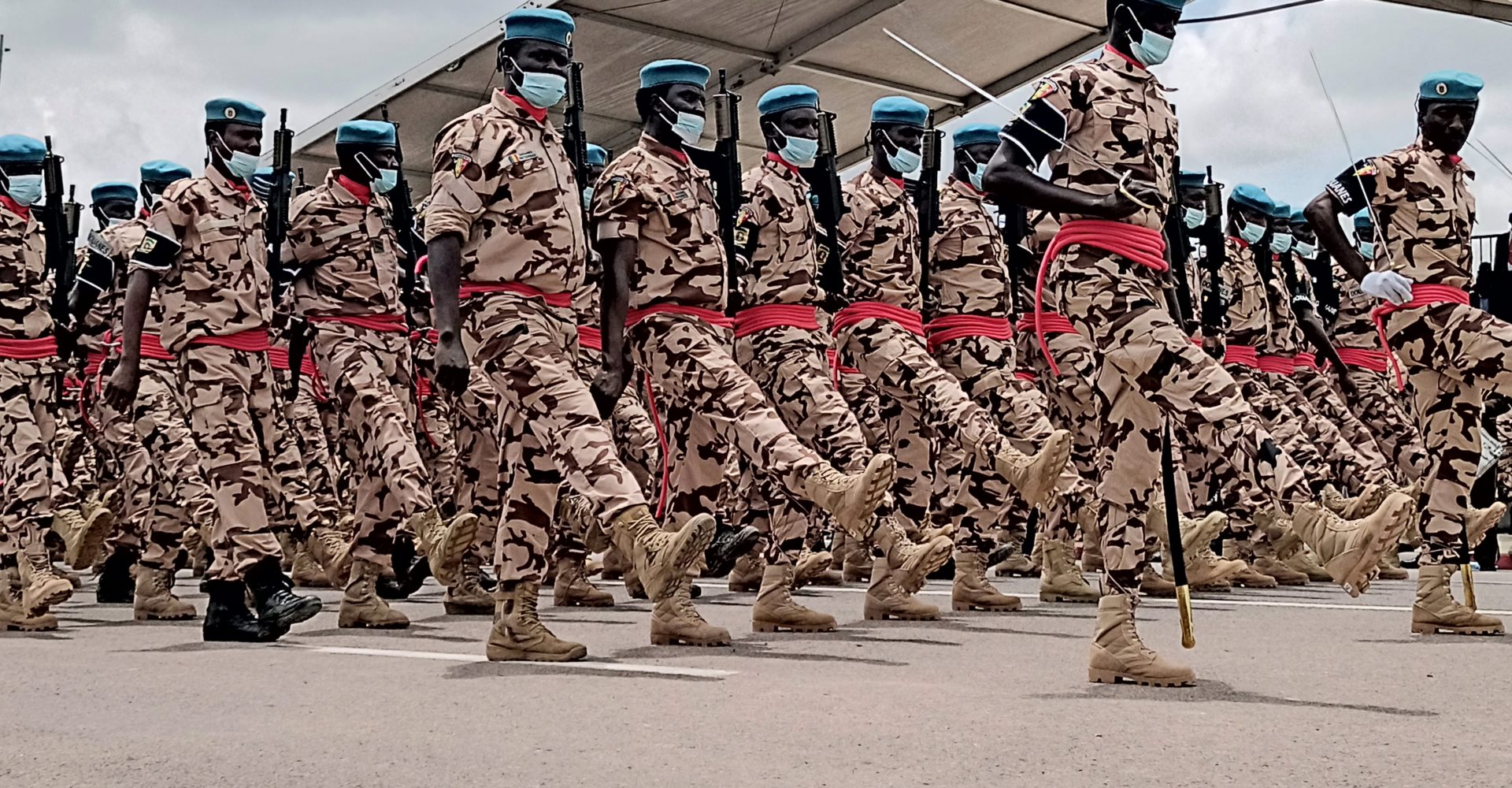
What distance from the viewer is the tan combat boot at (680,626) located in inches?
247

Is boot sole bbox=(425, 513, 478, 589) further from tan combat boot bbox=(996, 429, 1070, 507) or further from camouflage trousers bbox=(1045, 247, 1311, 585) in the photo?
camouflage trousers bbox=(1045, 247, 1311, 585)

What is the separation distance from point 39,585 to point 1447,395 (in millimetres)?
6017

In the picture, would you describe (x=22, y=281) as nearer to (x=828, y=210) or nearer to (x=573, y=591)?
(x=573, y=591)

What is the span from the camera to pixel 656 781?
11.2 feet

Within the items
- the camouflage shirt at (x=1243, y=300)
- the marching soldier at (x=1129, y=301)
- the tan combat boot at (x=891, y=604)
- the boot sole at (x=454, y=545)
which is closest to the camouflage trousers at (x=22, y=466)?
the boot sole at (x=454, y=545)

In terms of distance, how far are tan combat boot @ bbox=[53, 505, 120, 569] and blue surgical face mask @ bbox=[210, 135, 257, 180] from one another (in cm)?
249

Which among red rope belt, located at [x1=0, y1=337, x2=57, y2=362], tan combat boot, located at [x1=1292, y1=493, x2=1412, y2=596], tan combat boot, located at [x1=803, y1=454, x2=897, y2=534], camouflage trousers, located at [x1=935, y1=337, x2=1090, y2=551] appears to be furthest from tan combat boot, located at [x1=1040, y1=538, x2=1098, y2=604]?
red rope belt, located at [x1=0, y1=337, x2=57, y2=362]

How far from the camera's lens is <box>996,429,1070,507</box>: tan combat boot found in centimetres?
680

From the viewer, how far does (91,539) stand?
9.31 metres

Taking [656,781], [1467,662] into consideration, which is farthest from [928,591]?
[656,781]

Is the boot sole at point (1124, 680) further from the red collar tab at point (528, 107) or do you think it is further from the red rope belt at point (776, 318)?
the red collar tab at point (528, 107)

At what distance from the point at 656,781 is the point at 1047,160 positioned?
2.72m

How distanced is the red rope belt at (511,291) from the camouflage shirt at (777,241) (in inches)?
56.5

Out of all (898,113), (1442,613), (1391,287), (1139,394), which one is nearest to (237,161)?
(898,113)
